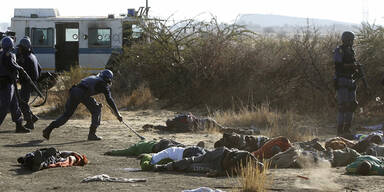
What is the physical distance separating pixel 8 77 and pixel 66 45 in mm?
14064

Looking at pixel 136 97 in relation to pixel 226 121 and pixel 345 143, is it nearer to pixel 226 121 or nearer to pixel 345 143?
pixel 226 121

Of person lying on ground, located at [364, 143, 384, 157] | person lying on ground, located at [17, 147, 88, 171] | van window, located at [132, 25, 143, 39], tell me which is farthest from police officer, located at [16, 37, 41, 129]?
van window, located at [132, 25, 143, 39]

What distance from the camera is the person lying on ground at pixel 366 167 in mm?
9414

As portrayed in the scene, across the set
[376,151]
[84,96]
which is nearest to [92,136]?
[84,96]

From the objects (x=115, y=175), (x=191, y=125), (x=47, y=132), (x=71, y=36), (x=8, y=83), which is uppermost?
(x=8, y=83)

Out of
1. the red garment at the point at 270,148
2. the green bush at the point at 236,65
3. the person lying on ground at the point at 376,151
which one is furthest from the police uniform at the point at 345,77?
the green bush at the point at 236,65

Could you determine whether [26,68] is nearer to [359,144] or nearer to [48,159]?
[48,159]

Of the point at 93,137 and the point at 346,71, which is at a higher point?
the point at 346,71

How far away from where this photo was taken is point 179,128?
51.0ft

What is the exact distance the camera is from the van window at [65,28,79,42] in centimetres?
2794

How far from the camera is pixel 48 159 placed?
1050cm

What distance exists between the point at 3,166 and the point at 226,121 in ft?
24.2

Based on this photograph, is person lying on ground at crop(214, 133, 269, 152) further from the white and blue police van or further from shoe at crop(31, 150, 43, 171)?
the white and blue police van

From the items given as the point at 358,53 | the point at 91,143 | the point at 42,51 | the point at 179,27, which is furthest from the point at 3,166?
the point at 42,51
